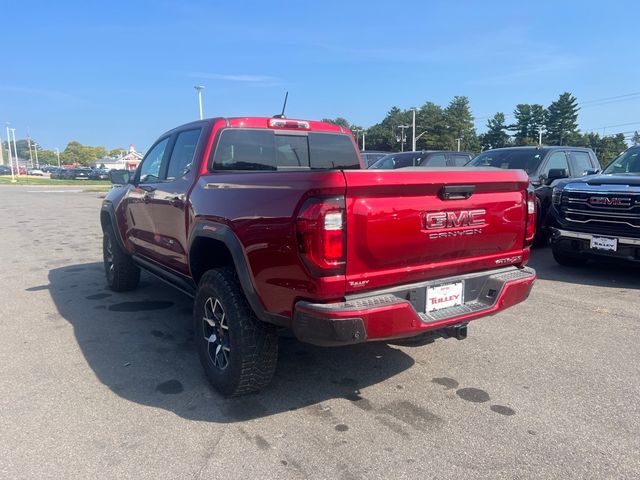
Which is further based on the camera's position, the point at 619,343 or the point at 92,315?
the point at 92,315

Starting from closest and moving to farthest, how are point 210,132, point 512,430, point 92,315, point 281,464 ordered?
point 281,464 → point 512,430 → point 210,132 → point 92,315

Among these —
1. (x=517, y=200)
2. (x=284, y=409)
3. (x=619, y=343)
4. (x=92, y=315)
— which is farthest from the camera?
(x=92, y=315)

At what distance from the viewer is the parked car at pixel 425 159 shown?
12844 mm

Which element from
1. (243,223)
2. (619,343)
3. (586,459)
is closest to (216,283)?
(243,223)

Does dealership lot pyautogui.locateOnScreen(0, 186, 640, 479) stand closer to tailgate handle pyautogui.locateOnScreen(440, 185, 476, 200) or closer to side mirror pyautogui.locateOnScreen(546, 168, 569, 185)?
tailgate handle pyautogui.locateOnScreen(440, 185, 476, 200)

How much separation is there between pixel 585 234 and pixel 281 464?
5541 mm

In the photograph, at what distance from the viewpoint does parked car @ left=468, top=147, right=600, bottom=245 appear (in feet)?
27.6

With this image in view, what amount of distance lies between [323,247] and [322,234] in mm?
69

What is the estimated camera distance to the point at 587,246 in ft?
21.4

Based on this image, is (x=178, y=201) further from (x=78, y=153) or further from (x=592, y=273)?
(x=78, y=153)

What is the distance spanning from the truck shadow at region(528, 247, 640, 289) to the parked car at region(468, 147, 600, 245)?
1099 millimetres

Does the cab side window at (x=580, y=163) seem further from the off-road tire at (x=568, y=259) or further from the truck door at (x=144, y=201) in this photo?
the truck door at (x=144, y=201)

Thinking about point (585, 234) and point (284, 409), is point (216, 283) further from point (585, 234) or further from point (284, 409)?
point (585, 234)

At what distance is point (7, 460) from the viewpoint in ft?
8.71
